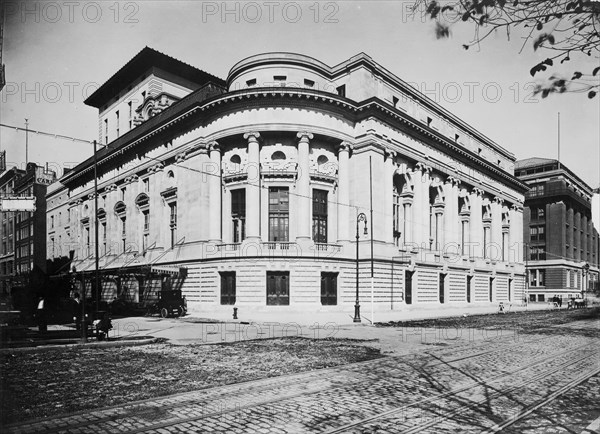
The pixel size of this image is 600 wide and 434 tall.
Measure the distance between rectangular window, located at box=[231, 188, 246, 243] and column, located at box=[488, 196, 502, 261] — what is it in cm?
3529

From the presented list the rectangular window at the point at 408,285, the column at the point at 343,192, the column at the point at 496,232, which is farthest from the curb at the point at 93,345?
the column at the point at 496,232

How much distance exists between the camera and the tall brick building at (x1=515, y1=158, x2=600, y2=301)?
254 feet

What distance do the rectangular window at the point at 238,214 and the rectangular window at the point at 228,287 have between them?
10.1 ft

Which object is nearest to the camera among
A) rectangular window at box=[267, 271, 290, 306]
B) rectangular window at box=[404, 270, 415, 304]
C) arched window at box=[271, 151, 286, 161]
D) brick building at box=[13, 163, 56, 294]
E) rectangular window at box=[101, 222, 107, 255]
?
brick building at box=[13, 163, 56, 294]

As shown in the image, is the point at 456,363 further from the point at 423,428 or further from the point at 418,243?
the point at 418,243

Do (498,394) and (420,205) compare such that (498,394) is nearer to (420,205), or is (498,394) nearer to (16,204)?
(16,204)

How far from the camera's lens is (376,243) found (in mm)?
36062

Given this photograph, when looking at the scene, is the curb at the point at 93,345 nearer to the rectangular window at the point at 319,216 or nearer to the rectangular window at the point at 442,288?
the rectangular window at the point at 319,216

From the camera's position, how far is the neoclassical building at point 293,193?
34.4 m

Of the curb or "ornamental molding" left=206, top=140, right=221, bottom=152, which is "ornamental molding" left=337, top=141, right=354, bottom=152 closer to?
"ornamental molding" left=206, top=140, right=221, bottom=152

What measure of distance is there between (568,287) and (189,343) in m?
79.2

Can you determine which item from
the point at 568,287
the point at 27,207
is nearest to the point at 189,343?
the point at 27,207

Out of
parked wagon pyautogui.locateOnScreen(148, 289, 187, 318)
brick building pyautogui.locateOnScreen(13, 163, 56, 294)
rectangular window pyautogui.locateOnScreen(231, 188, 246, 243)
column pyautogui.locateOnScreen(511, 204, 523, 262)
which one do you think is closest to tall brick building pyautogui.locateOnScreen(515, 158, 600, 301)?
column pyautogui.locateOnScreen(511, 204, 523, 262)

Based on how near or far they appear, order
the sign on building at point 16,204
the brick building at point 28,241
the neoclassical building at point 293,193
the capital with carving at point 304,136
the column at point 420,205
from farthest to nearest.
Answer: the column at point 420,205 < the capital with carving at point 304,136 < the neoclassical building at point 293,193 < the brick building at point 28,241 < the sign on building at point 16,204
